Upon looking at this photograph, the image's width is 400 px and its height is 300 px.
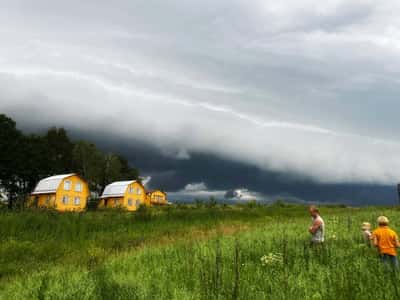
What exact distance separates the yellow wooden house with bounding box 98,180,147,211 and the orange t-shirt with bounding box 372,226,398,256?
5460 centimetres

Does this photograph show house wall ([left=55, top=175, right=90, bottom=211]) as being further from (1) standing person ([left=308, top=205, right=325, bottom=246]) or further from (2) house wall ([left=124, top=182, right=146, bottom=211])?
(1) standing person ([left=308, top=205, right=325, bottom=246])

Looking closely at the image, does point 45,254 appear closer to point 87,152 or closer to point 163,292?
point 163,292

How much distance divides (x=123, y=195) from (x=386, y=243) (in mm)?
55824

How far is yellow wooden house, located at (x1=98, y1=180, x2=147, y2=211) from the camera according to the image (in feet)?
203

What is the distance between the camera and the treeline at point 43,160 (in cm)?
5809

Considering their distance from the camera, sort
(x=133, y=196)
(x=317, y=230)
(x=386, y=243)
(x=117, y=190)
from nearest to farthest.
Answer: (x=386, y=243), (x=317, y=230), (x=117, y=190), (x=133, y=196)

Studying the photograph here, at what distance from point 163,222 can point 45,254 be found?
12177 millimetres

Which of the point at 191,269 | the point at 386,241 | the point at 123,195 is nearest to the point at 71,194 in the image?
the point at 123,195

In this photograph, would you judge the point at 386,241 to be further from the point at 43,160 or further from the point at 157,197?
the point at 157,197

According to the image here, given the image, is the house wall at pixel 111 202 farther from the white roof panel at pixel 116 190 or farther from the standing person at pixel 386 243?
the standing person at pixel 386 243

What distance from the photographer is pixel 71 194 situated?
5656 centimetres

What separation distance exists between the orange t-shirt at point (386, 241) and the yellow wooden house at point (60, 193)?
160 ft

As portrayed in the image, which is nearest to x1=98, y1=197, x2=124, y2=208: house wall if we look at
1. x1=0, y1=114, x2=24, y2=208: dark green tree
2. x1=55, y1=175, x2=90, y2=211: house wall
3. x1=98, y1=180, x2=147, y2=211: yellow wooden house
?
x1=98, y1=180, x2=147, y2=211: yellow wooden house

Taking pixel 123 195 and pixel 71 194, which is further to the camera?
pixel 123 195
